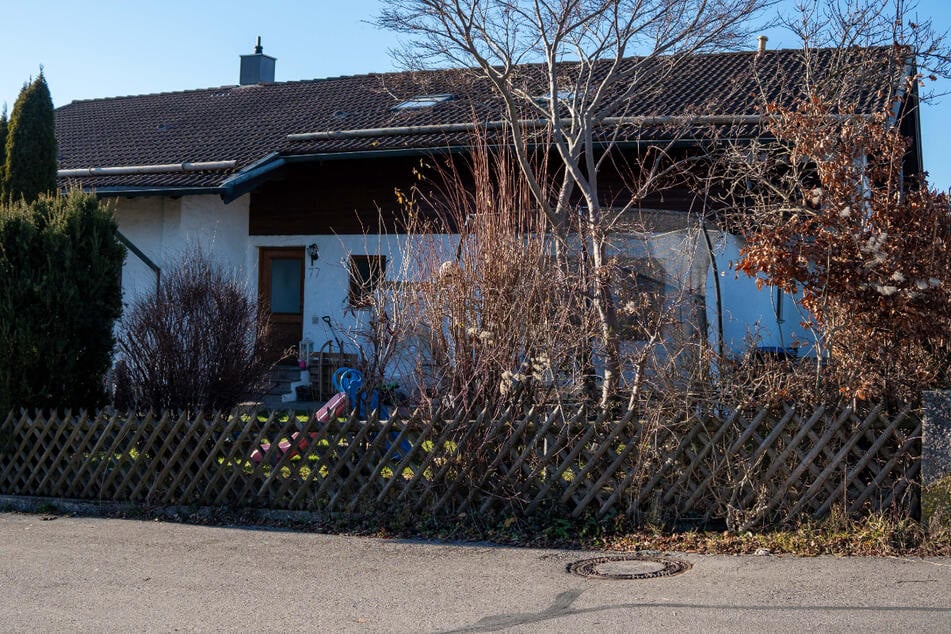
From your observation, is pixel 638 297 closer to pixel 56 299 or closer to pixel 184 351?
pixel 184 351

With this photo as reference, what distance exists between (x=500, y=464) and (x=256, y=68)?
1943 cm

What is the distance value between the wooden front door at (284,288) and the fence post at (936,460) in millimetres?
11617

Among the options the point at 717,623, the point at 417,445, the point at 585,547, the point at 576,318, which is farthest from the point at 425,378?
the point at 717,623

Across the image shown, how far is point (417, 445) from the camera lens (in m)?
7.94

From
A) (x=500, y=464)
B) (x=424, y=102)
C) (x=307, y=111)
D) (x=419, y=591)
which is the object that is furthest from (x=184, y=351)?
(x=307, y=111)

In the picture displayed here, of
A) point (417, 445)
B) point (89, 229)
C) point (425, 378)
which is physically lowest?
point (417, 445)

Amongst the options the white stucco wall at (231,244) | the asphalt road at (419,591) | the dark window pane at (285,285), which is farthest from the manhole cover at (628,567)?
the dark window pane at (285,285)

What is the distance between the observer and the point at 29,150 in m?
11.2

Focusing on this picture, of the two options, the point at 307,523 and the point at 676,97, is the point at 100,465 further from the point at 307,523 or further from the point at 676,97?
the point at 676,97

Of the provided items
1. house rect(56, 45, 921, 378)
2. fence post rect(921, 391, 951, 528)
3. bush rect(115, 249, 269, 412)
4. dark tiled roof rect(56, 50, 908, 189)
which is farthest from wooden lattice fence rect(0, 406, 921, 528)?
house rect(56, 45, 921, 378)

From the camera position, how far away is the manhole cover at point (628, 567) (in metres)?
6.48

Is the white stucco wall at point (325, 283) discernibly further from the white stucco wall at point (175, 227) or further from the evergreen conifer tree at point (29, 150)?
the evergreen conifer tree at point (29, 150)

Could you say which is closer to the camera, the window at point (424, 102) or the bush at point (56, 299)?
the bush at point (56, 299)

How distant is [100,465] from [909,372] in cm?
679
